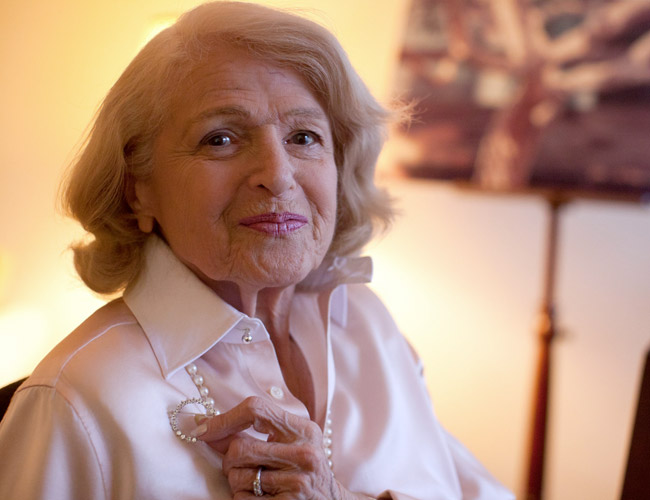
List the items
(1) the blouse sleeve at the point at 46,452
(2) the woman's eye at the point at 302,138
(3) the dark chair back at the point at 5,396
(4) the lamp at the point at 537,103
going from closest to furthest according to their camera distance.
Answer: (1) the blouse sleeve at the point at 46,452, (3) the dark chair back at the point at 5,396, (2) the woman's eye at the point at 302,138, (4) the lamp at the point at 537,103

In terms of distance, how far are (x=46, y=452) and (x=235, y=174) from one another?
0.49 metres

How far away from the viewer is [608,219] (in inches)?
102

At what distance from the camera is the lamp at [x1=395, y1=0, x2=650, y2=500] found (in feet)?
8.14

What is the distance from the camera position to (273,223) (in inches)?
44.1

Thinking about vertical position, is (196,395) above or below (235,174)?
below

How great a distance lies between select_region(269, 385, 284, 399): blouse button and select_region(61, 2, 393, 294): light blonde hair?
311 mm

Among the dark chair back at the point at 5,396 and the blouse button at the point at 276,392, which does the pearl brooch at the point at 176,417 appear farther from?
the dark chair back at the point at 5,396

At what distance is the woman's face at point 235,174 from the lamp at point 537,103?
158cm

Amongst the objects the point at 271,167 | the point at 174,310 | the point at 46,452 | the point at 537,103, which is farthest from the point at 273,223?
the point at 537,103

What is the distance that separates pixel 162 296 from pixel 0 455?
330 millimetres

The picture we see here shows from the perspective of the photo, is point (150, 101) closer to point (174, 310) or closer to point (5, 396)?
point (174, 310)

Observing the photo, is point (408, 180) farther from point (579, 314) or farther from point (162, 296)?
point (162, 296)

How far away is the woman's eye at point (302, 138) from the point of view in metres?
1.19

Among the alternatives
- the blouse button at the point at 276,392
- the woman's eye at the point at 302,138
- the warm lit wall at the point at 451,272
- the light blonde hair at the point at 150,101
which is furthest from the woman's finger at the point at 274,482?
the warm lit wall at the point at 451,272
